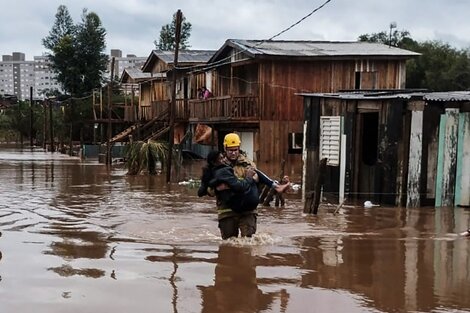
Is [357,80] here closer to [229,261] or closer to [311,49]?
[311,49]

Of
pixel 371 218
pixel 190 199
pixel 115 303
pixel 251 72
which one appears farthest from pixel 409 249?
pixel 251 72

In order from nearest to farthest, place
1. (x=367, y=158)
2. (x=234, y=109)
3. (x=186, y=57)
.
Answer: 1. (x=367, y=158)
2. (x=234, y=109)
3. (x=186, y=57)

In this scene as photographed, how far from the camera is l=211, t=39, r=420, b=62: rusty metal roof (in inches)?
1033

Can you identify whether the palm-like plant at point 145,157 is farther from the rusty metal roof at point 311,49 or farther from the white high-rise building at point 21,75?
the white high-rise building at point 21,75

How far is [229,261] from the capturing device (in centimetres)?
794

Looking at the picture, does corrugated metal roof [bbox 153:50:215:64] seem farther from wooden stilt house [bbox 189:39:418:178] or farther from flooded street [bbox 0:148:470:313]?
flooded street [bbox 0:148:470:313]

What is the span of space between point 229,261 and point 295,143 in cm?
1872

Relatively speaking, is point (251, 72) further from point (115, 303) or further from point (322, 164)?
point (115, 303)

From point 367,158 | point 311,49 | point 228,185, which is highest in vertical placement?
point 311,49

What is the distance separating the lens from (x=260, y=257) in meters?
8.18

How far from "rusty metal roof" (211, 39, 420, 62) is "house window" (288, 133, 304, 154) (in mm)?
3262

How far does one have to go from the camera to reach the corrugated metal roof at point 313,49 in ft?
86.5

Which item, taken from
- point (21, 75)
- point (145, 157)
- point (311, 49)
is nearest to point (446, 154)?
point (145, 157)

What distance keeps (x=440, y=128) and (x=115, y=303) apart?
9411mm
